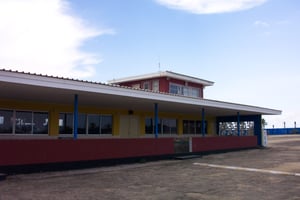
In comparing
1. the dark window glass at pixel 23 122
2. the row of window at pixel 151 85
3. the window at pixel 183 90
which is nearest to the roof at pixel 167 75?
the row of window at pixel 151 85

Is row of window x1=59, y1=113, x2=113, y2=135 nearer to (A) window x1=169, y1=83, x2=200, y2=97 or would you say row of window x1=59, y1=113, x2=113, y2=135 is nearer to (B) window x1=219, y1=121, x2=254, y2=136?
(A) window x1=169, y1=83, x2=200, y2=97

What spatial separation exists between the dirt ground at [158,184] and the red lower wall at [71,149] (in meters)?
0.80

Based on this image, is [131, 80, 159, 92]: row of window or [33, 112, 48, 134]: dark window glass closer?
[33, 112, 48, 134]: dark window glass

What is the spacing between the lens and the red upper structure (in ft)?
93.4

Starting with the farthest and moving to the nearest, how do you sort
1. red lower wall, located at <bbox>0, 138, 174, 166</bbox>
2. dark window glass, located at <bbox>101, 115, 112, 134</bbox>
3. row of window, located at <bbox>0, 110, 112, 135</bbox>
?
1. dark window glass, located at <bbox>101, 115, 112, 134</bbox>
2. row of window, located at <bbox>0, 110, 112, 135</bbox>
3. red lower wall, located at <bbox>0, 138, 174, 166</bbox>

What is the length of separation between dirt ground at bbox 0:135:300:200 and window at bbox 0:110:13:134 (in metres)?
5.08

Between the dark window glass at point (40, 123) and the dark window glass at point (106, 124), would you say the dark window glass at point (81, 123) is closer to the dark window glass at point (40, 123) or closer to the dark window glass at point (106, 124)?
the dark window glass at point (106, 124)

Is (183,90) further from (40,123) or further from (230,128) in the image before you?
(40,123)

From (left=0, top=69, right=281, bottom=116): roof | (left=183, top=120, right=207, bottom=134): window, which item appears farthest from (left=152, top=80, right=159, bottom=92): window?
(left=0, top=69, right=281, bottom=116): roof

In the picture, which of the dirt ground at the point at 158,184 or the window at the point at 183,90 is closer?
the dirt ground at the point at 158,184

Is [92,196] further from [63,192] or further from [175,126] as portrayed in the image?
[175,126]

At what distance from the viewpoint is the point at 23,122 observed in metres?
18.0

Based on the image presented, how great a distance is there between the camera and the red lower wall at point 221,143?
2317 cm

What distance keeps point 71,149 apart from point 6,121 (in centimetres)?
463
